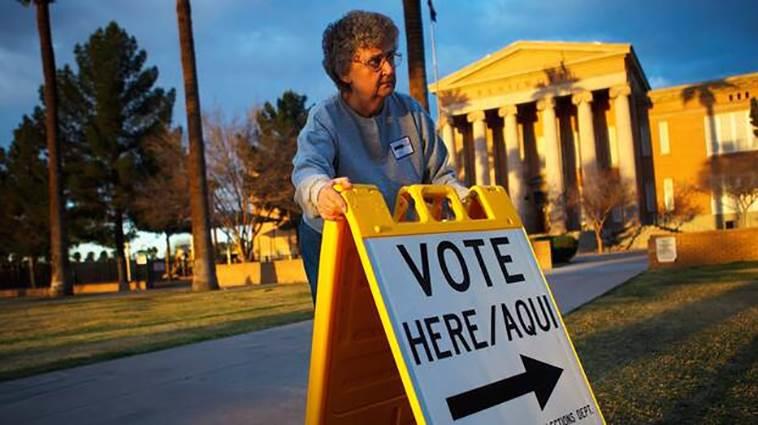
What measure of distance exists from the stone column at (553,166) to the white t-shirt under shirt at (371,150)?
135 ft

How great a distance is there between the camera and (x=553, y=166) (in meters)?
43.8

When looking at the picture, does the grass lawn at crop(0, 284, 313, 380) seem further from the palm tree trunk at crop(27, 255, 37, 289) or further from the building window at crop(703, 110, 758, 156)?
the building window at crop(703, 110, 758, 156)

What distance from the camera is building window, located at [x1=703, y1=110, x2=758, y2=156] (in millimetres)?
43544

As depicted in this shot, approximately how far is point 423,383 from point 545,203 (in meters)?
46.4

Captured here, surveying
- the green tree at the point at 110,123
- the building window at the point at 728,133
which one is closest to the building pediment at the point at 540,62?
the building window at the point at 728,133

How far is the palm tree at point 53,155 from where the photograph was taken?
23844 millimetres

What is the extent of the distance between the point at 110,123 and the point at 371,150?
3908cm

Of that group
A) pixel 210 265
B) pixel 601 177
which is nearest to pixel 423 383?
pixel 210 265

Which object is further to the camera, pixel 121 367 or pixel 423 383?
pixel 121 367

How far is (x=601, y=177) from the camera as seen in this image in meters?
39.4

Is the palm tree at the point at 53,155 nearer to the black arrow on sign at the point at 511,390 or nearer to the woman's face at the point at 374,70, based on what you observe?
the woman's face at the point at 374,70

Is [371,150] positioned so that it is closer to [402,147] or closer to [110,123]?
[402,147]

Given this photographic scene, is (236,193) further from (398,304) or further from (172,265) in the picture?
(398,304)

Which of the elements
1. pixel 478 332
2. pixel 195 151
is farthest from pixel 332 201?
pixel 195 151
